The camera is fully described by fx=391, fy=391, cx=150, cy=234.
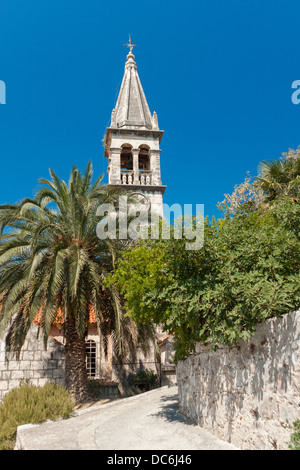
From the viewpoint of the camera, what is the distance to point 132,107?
104 ft

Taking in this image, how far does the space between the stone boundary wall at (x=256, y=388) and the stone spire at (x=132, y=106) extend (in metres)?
24.5

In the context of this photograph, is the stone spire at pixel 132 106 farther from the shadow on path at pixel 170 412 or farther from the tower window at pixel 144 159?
the shadow on path at pixel 170 412

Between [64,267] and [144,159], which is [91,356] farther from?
[144,159]

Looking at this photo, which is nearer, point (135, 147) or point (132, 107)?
point (135, 147)

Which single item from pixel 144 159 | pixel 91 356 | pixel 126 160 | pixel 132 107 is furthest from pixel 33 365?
pixel 132 107

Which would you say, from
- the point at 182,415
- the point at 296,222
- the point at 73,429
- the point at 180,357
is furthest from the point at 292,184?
the point at 73,429

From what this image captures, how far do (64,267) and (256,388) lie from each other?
8310mm

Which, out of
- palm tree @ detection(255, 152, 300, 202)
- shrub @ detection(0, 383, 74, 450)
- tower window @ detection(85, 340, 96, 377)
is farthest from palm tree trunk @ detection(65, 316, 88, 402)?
palm tree @ detection(255, 152, 300, 202)

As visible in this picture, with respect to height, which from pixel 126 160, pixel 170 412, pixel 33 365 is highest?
pixel 126 160

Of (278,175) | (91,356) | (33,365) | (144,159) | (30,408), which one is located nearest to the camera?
(30,408)

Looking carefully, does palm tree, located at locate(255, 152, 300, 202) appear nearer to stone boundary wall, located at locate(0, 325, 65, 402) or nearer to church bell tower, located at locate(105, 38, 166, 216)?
stone boundary wall, located at locate(0, 325, 65, 402)

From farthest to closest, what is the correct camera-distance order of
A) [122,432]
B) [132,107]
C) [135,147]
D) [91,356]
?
[132,107] < [135,147] < [91,356] < [122,432]

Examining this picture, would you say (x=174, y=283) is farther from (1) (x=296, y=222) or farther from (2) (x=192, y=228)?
(1) (x=296, y=222)
